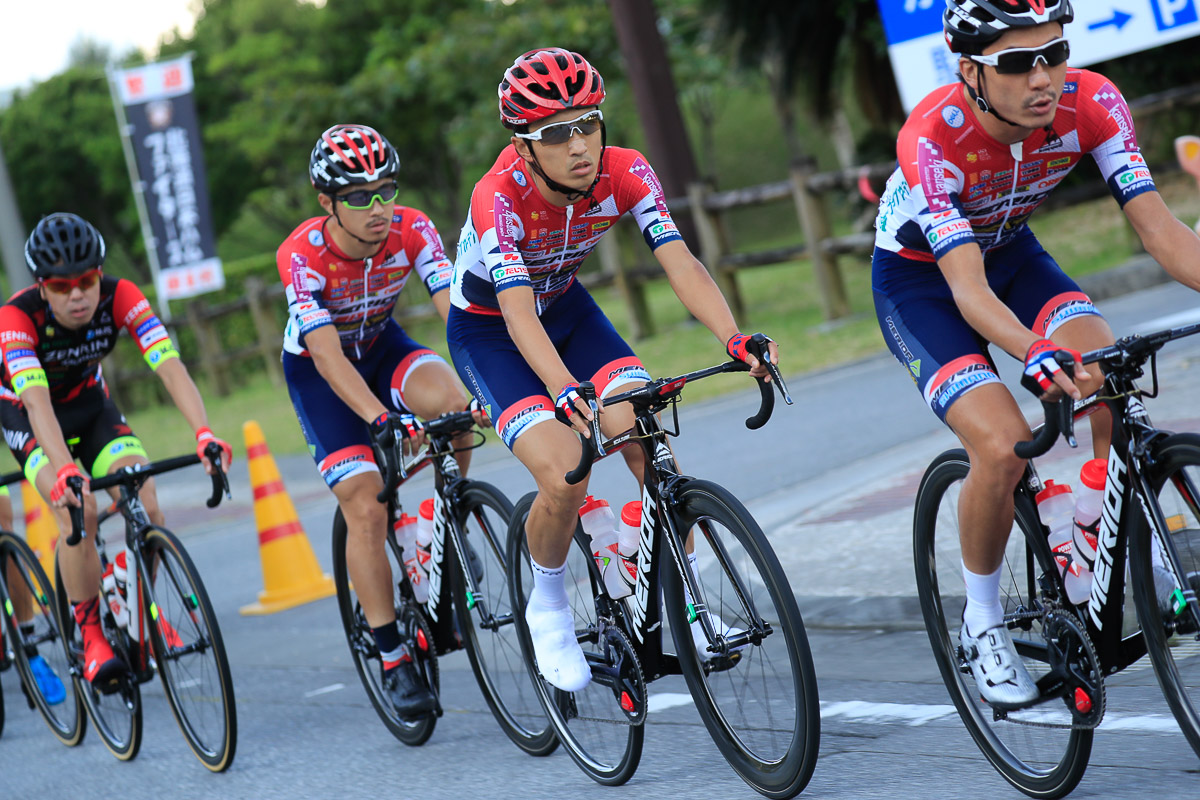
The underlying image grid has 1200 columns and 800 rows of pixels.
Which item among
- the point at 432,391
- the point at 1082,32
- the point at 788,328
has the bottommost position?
the point at 788,328

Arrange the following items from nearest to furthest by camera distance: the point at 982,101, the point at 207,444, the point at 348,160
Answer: the point at 982,101
the point at 348,160
the point at 207,444

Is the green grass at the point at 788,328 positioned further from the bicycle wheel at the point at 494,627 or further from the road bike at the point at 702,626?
A: the road bike at the point at 702,626

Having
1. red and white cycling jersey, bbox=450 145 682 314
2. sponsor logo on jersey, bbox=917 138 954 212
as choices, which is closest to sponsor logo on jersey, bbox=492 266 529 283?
red and white cycling jersey, bbox=450 145 682 314

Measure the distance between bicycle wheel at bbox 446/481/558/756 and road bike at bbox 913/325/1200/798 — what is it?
5.47ft

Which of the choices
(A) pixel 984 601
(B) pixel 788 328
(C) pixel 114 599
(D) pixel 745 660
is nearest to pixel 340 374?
(C) pixel 114 599

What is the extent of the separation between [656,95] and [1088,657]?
15.4 m

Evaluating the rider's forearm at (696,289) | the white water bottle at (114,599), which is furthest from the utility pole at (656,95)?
the rider's forearm at (696,289)

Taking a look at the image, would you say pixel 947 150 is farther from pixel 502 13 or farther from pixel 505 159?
pixel 502 13

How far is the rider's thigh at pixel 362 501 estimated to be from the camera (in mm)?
5340

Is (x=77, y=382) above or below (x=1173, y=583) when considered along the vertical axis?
above

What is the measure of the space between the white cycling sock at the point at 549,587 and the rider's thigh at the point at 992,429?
1487 millimetres

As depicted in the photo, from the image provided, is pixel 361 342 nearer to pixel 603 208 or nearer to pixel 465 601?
pixel 465 601

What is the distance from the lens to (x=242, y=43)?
43.4m

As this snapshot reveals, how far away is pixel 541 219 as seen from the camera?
14.2 ft
